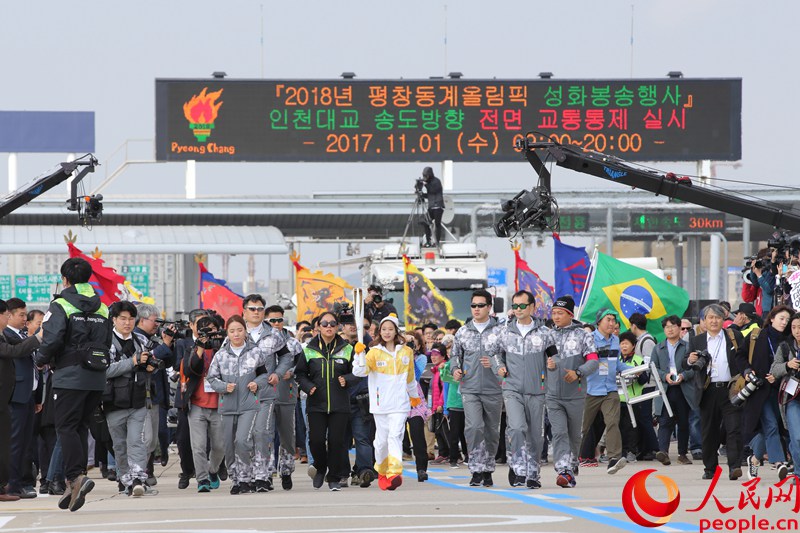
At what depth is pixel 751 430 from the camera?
14.3 meters

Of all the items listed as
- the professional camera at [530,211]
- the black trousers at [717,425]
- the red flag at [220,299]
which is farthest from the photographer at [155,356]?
the red flag at [220,299]

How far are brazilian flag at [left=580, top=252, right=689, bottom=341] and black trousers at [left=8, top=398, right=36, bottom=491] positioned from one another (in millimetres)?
9156

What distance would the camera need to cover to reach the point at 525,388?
14102mm

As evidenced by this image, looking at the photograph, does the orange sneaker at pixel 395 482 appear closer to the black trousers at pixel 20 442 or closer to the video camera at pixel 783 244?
the black trousers at pixel 20 442

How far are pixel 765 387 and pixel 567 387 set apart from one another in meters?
1.79

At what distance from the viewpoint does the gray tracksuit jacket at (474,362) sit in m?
14.7

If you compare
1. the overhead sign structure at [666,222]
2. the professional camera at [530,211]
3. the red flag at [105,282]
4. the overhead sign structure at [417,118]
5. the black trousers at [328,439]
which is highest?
the overhead sign structure at [417,118]

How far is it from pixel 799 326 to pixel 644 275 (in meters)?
7.44

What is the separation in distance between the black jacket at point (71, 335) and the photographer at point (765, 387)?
229 inches

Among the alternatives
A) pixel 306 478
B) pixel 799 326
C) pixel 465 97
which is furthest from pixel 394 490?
pixel 465 97

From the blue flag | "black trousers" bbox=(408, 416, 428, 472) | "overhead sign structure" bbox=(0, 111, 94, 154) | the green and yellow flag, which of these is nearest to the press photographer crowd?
"black trousers" bbox=(408, 416, 428, 472)

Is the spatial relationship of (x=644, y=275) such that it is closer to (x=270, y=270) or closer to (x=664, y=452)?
(x=664, y=452)

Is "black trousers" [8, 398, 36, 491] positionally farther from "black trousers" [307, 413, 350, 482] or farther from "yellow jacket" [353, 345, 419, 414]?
"yellow jacket" [353, 345, 419, 414]

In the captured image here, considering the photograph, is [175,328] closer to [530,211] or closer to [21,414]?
[21,414]
